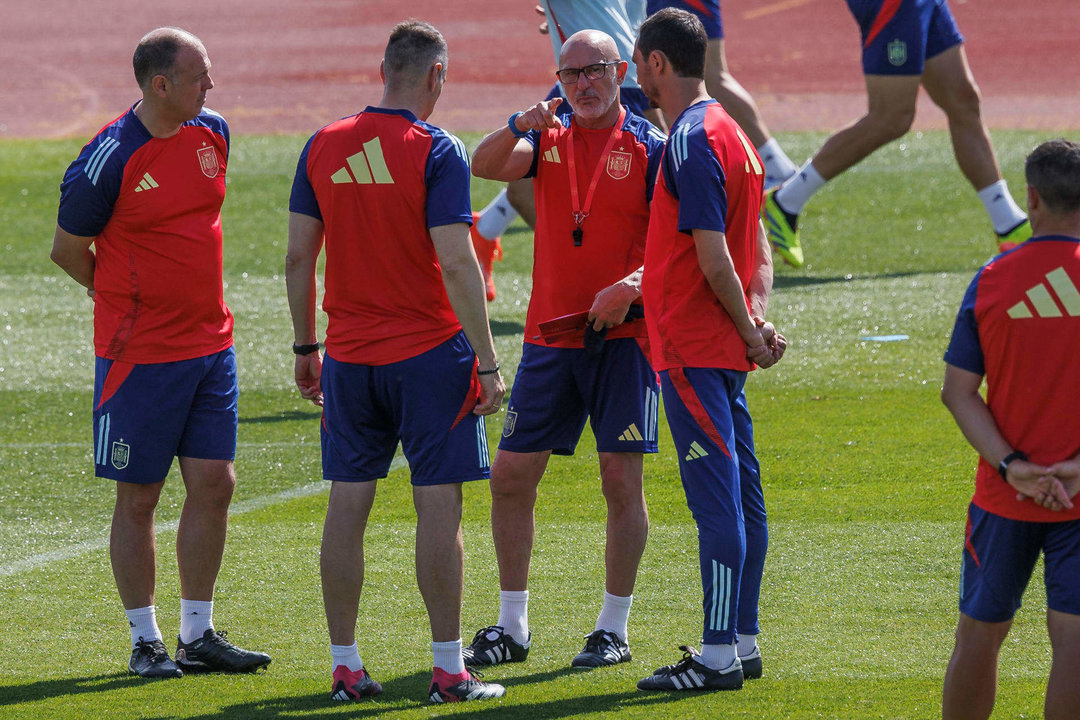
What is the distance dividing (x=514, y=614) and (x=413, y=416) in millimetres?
869

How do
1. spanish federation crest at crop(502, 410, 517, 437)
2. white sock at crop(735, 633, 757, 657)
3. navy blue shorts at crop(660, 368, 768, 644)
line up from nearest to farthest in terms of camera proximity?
navy blue shorts at crop(660, 368, 768, 644) < white sock at crop(735, 633, 757, 657) < spanish federation crest at crop(502, 410, 517, 437)

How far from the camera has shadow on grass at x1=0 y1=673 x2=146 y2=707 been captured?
15.5ft

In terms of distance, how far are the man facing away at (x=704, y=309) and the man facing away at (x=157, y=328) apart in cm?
147

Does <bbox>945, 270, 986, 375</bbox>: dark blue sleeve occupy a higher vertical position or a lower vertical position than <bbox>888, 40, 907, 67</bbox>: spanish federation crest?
lower

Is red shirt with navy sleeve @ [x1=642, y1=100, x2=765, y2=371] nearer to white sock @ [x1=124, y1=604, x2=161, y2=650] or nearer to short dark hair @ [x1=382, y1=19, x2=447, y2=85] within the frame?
short dark hair @ [x1=382, y1=19, x2=447, y2=85]

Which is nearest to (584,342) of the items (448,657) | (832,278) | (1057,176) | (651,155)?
(651,155)

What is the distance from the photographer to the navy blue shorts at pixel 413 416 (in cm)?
463

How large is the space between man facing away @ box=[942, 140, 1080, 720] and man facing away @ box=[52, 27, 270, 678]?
7.75 feet

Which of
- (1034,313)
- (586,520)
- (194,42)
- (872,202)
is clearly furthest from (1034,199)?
(872,202)

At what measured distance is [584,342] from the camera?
198 inches

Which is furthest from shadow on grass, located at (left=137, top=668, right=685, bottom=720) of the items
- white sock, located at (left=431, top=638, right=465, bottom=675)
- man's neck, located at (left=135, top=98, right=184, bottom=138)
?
man's neck, located at (left=135, top=98, right=184, bottom=138)

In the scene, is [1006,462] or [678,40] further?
[678,40]

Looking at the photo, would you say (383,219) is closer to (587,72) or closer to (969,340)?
(587,72)

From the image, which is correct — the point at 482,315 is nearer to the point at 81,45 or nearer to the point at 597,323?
the point at 597,323
